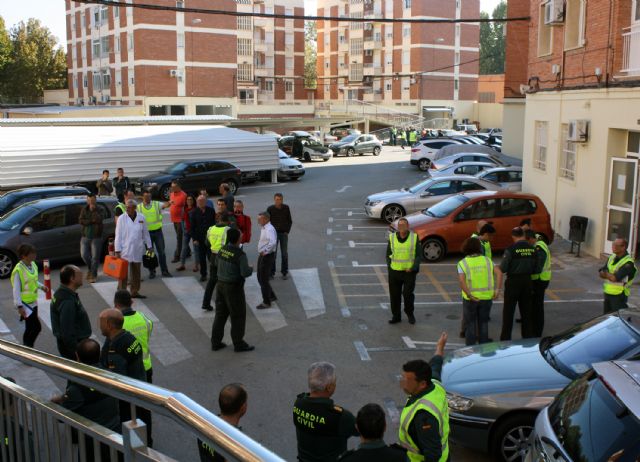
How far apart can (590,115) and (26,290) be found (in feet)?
43.2

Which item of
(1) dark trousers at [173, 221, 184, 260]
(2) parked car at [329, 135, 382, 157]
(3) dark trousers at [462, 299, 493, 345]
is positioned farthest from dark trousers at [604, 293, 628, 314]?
(2) parked car at [329, 135, 382, 157]

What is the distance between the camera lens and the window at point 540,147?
20.6 metres

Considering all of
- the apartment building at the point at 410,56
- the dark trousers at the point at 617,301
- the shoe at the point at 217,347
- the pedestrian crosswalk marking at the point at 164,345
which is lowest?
the pedestrian crosswalk marking at the point at 164,345

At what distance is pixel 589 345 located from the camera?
279 inches

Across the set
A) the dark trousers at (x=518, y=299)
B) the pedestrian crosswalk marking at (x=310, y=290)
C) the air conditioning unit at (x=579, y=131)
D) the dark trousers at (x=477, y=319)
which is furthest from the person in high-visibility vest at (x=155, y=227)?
the air conditioning unit at (x=579, y=131)

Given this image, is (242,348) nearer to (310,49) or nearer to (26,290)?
(26,290)

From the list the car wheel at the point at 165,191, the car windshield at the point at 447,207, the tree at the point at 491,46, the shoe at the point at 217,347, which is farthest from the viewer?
the tree at the point at 491,46

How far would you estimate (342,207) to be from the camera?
79.2ft

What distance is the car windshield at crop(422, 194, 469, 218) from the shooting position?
1596cm

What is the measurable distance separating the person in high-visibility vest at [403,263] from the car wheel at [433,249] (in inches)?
182

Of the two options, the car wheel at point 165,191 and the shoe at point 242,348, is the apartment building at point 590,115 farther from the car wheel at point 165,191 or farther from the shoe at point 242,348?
the car wheel at point 165,191

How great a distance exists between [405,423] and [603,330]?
3226 millimetres

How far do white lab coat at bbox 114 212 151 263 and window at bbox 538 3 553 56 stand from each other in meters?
13.8

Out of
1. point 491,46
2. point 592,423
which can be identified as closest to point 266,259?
point 592,423
